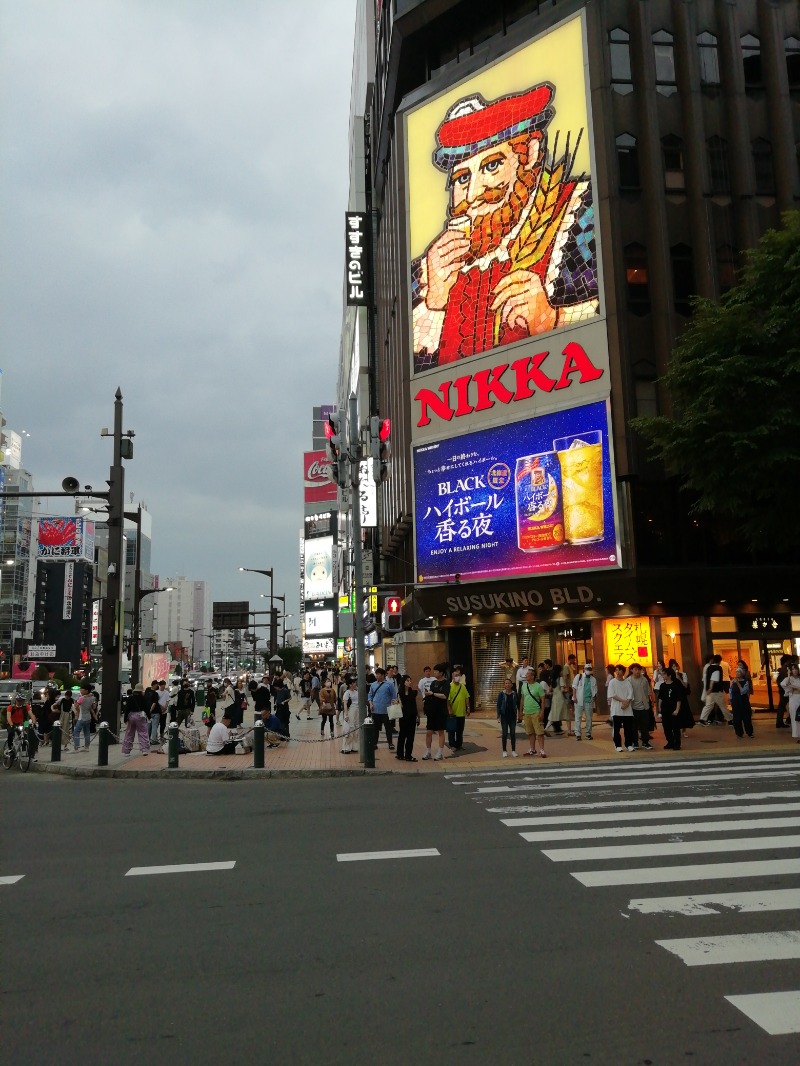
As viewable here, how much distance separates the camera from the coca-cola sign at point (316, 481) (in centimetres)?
10241

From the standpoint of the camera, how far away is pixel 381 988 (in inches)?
204

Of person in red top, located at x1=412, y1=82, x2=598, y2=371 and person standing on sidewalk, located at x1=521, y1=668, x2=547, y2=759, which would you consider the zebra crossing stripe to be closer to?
person standing on sidewalk, located at x1=521, y1=668, x2=547, y2=759

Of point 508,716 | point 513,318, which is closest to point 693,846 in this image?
point 508,716

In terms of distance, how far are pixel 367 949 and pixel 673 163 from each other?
99.0 ft

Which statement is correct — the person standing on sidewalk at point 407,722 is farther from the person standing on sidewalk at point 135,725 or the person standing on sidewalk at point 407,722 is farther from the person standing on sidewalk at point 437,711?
the person standing on sidewalk at point 135,725

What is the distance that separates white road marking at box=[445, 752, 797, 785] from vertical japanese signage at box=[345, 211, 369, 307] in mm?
46065

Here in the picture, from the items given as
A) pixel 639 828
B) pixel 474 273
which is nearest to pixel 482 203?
pixel 474 273

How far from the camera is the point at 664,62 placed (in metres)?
30.2

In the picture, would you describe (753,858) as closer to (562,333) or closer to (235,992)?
(235,992)

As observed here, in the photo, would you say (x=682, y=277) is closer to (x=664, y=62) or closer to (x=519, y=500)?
(x=664, y=62)

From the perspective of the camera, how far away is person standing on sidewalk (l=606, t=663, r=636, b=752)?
60.1 ft

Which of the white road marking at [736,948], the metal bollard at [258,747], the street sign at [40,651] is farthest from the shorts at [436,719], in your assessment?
the street sign at [40,651]

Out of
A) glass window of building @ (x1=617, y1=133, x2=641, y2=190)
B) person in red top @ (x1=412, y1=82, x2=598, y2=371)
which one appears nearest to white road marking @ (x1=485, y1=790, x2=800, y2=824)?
person in red top @ (x1=412, y1=82, x2=598, y2=371)

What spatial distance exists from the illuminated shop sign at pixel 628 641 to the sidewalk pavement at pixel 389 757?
5014 millimetres
